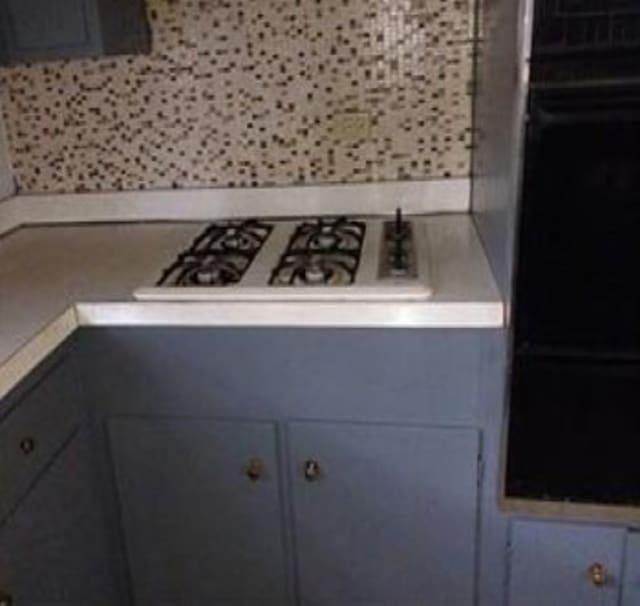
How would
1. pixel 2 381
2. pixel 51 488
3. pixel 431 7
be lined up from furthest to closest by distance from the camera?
1. pixel 431 7
2. pixel 51 488
3. pixel 2 381

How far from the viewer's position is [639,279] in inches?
46.9

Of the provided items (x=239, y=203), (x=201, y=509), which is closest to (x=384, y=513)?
(x=201, y=509)

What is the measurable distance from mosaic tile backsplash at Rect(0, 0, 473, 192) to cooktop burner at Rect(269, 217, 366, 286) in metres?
0.18

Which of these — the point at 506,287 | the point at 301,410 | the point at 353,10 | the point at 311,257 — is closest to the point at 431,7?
the point at 353,10

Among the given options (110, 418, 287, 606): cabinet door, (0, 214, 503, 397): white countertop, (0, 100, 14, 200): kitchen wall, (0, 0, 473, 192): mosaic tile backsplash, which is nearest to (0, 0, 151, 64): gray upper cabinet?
(0, 0, 473, 192): mosaic tile backsplash

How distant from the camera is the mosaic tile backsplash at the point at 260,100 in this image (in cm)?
171

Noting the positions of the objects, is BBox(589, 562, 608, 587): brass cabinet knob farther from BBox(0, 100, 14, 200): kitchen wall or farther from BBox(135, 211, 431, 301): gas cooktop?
BBox(0, 100, 14, 200): kitchen wall

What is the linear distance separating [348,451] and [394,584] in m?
0.33

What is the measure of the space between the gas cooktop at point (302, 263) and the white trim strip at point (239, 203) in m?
0.06

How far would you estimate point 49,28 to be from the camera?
61.4 inches

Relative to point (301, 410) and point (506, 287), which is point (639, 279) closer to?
point (506, 287)

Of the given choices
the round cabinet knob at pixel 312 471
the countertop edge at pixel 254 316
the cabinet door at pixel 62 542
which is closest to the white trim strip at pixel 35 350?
the countertop edge at pixel 254 316

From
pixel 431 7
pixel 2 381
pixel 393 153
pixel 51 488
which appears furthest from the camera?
pixel 393 153

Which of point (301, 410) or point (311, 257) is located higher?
point (311, 257)
